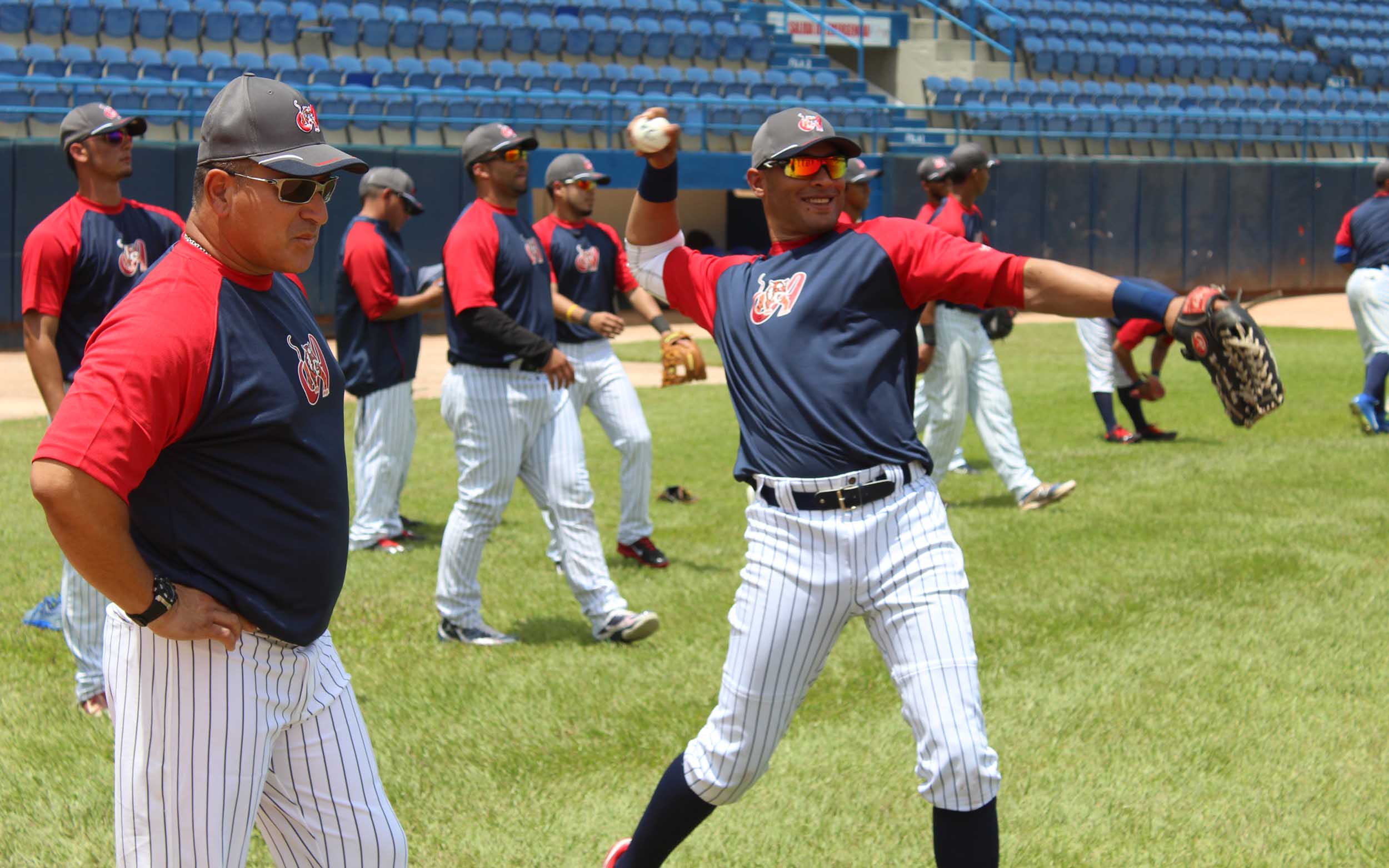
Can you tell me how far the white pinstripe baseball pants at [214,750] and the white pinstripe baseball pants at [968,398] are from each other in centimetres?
634

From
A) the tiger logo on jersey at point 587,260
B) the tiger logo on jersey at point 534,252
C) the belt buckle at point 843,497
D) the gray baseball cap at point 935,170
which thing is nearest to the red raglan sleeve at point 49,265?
the tiger logo on jersey at point 534,252

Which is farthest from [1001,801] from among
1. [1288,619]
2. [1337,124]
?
[1337,124]

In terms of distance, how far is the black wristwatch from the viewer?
246 cm

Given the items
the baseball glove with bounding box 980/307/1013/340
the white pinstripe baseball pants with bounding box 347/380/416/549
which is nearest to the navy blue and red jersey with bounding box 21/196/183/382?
the white pinstripe baseball pants with bounding box 347/380/416/549

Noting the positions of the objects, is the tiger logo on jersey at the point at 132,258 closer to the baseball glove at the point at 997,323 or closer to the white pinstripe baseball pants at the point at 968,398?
the white pinstripe baseball pants at the point at 968,398

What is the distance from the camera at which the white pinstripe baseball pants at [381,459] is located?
25.6ft

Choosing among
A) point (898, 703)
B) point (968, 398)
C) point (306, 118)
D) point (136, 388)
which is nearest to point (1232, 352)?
point (306, 118)

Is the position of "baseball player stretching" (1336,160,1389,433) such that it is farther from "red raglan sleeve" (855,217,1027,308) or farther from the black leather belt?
the black leather belt

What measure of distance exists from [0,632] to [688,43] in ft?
66.3

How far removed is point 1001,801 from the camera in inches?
170

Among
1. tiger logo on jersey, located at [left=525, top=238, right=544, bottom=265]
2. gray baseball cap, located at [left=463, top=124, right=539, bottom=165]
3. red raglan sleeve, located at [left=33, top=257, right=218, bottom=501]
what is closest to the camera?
red raglan sleeve, located at [left=33, top=257, right=218, bottom=501]

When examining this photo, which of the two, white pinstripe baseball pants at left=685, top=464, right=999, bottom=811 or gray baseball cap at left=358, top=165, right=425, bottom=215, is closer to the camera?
white pinstripe baseball pants at left=685, top=464, right=999, bottom=811

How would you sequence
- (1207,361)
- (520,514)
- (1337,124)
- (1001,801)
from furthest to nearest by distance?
(1337,124)
(520,514)
(1001,801)
(1207,361)

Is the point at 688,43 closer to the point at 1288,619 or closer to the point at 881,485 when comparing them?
the point at 1288,619
